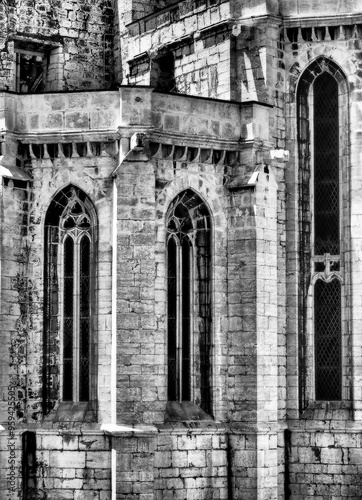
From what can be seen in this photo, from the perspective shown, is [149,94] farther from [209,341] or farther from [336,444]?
[336,444]

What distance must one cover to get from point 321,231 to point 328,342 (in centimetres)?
252

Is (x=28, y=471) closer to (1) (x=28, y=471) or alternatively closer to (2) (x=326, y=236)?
(1) (x=28, y=471)

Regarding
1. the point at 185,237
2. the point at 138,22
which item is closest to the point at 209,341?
the point at 185,237

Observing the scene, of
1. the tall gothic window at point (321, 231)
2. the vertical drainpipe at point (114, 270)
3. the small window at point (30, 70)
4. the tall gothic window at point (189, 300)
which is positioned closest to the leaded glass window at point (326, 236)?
the tall gothic window at point (321, 231)

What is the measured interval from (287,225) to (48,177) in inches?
219

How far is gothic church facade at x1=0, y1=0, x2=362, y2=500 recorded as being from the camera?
30.5 meters

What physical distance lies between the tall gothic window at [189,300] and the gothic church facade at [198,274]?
3 centimetres

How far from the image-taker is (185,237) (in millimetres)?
31969

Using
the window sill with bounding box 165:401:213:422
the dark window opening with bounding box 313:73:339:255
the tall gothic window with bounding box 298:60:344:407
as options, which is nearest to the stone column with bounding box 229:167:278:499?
the window sill with bounding box 165:401:213:422

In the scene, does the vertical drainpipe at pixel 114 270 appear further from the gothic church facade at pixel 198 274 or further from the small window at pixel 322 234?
the small window at pixel 322 234

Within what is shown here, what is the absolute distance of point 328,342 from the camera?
108 ft


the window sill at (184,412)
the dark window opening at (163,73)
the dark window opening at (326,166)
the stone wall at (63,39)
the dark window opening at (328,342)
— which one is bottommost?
the window sill at (184,412)

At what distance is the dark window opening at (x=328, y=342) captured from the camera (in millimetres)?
32781

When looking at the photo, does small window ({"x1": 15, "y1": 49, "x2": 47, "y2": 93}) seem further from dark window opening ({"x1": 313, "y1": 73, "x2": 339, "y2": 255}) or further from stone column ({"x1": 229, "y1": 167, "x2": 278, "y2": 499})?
stone column ({"x1": 229, "y1": 167, "x2": 278, "y2": 499})
